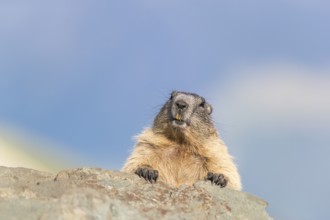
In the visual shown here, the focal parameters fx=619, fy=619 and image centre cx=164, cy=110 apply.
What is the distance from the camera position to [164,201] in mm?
7391

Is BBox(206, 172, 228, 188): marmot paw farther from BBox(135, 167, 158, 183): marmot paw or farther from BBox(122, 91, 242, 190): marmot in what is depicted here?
BBox(135, 167, 158, 183): marmot paw

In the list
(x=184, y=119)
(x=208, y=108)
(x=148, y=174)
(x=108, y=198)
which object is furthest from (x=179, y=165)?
(x=108, y=198)

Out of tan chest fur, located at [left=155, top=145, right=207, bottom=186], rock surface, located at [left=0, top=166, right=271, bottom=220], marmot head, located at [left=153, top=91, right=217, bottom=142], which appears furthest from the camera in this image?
marmot head, located at [left=153, top=91, right=217, bottom=142]

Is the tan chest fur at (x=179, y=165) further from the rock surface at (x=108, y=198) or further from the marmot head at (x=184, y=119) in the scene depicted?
the rock surface at (x=108, y=198)

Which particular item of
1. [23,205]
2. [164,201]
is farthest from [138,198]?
[23,205]

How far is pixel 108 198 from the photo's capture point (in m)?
6.91

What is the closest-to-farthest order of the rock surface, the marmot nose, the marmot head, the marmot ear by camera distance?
the rock surface, the marmot head, the marmot nose, the marmot ear

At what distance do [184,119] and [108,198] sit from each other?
5213 millimetres

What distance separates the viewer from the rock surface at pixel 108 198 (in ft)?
21.9

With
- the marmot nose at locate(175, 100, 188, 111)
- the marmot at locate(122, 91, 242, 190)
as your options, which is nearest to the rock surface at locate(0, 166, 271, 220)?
the marmot at locate(122, 91, 242, 190)

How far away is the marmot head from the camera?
1174 cm

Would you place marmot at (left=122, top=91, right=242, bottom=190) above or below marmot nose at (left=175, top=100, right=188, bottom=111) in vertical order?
below

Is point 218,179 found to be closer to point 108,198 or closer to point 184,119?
point 184,119

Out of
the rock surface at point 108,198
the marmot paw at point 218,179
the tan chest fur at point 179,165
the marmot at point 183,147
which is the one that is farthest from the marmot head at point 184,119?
the rock surface at point 108,198
